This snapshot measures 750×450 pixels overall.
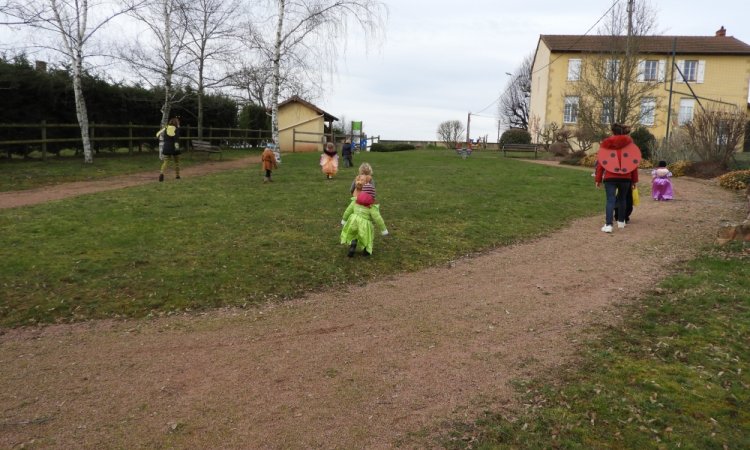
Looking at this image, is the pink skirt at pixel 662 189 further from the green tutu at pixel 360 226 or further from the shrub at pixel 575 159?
the shrub at pixel 575 159

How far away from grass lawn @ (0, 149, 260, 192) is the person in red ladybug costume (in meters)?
13.7

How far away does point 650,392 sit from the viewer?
12.9ft

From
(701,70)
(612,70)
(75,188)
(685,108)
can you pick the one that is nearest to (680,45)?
(701,70)

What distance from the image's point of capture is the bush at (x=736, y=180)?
15.8 metres

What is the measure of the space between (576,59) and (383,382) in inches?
1646

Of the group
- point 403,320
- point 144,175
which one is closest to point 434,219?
point 403,320

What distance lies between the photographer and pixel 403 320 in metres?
5.64

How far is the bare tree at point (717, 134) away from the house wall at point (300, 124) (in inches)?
949

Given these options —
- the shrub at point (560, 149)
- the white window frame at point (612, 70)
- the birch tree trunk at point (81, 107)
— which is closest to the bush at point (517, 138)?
the shrub at point (560, 149)

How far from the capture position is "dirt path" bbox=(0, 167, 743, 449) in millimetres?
3619

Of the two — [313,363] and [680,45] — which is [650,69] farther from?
[313,363]

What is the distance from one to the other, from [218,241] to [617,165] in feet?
22.8

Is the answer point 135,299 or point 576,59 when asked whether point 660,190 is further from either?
point 576,59

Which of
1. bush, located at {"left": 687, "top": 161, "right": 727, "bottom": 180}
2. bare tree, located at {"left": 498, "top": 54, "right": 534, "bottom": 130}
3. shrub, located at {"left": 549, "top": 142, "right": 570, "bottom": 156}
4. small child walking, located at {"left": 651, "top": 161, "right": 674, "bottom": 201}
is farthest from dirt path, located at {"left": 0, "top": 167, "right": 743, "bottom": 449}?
bare tree, located at {"left": 498, "top": 54, "right": 534, "bottom": 130}
